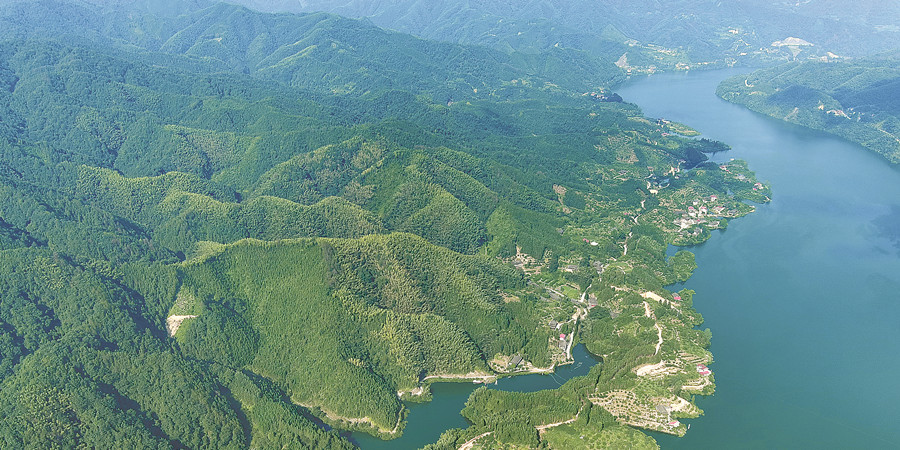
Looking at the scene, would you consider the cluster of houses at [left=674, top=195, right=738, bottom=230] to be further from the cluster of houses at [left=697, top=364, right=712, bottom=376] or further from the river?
the cluster of houses at [left=697, top=364, right=712, bottom=376]

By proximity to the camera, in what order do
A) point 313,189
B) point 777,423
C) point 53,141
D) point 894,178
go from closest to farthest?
point 777,423 → point 313,189 → point 53,141 → point 894,178

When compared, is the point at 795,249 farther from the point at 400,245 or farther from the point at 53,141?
the point at 53,141

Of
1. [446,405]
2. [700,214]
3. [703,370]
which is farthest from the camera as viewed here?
[700,214]

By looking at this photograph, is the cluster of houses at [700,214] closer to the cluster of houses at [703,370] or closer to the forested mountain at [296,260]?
the forested mountain at [296,260]

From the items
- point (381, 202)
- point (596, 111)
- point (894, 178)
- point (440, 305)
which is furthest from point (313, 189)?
point (894, 178)

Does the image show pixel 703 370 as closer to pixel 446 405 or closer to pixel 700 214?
pixel 446 405

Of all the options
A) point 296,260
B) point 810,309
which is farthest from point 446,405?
point 810,309
